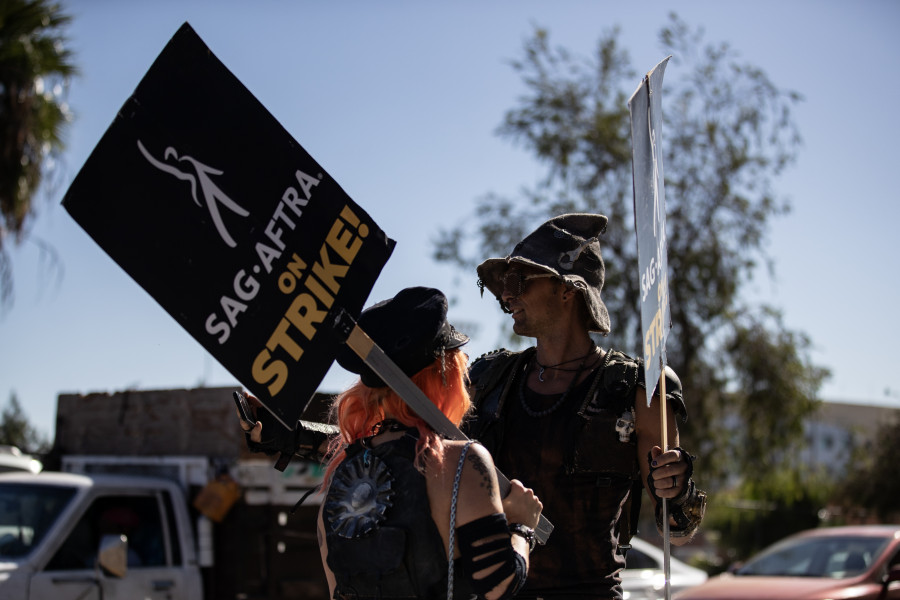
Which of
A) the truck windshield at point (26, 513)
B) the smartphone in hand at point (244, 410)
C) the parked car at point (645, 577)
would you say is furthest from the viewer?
the parked car at point (645, 577)

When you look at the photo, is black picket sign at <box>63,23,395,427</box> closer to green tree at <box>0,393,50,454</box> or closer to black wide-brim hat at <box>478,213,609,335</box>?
black wide-brim hat at <box>478,213,609,335</box>

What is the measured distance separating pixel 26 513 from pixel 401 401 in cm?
429

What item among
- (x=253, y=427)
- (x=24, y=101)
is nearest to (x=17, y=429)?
(x=24, y=101)

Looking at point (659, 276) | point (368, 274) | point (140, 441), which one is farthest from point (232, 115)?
point (140, 441)

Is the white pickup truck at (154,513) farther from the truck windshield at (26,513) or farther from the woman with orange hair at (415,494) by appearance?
the woman with orange hair at (415,494)

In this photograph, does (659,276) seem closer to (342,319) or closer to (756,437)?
(342,319)

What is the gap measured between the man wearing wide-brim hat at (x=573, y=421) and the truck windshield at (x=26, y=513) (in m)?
3.52

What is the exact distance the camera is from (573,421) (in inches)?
127

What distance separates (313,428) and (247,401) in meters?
0.23

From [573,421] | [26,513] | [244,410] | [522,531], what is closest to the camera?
[522,531]

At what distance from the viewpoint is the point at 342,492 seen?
95.8 inches

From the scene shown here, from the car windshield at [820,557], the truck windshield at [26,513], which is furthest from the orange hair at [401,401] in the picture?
the car windshield at [820,557]

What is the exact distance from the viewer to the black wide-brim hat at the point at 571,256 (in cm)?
339

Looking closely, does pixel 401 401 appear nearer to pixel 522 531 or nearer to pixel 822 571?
pixel 522 531
